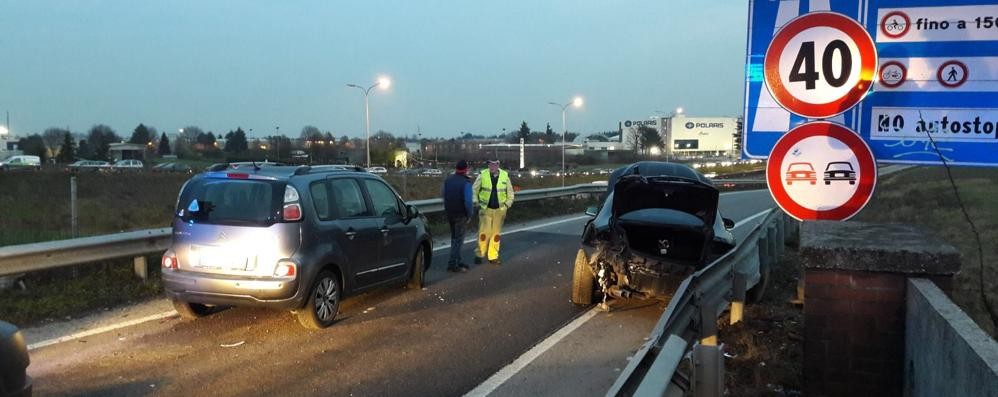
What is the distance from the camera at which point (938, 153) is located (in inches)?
171

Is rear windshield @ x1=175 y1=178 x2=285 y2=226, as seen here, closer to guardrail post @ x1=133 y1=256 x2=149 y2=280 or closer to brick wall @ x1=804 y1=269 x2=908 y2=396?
guardrail post @ x1=133 y1=256 x2=149 y2=280

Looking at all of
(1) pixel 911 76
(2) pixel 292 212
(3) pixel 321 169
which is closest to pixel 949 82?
(1) pixel 911 76

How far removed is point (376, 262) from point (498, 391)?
10.8ft

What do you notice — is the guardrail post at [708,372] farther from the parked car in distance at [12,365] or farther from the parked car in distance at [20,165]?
the parked car in distance at [20,165]

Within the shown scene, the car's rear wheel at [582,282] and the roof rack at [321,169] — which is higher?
the roof rack at [321,169]

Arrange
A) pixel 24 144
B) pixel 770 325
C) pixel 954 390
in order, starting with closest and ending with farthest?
pixel 954 390 → pixel 770 325 → pixel 24 144

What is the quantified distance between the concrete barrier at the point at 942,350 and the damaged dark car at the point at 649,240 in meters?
4.31

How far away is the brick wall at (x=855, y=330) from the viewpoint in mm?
3924

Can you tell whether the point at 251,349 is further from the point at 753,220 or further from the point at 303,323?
the point at 753,220

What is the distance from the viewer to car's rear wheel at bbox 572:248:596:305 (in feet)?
28.8

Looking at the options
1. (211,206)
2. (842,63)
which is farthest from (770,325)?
(211,206)

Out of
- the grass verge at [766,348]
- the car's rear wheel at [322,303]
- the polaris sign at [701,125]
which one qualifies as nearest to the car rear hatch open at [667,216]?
the grass verge at [766,348]

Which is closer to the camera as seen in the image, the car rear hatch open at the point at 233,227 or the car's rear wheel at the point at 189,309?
the car rear hatch open at the point at 233,227

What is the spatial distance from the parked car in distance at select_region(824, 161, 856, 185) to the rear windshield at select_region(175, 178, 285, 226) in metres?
5.04
